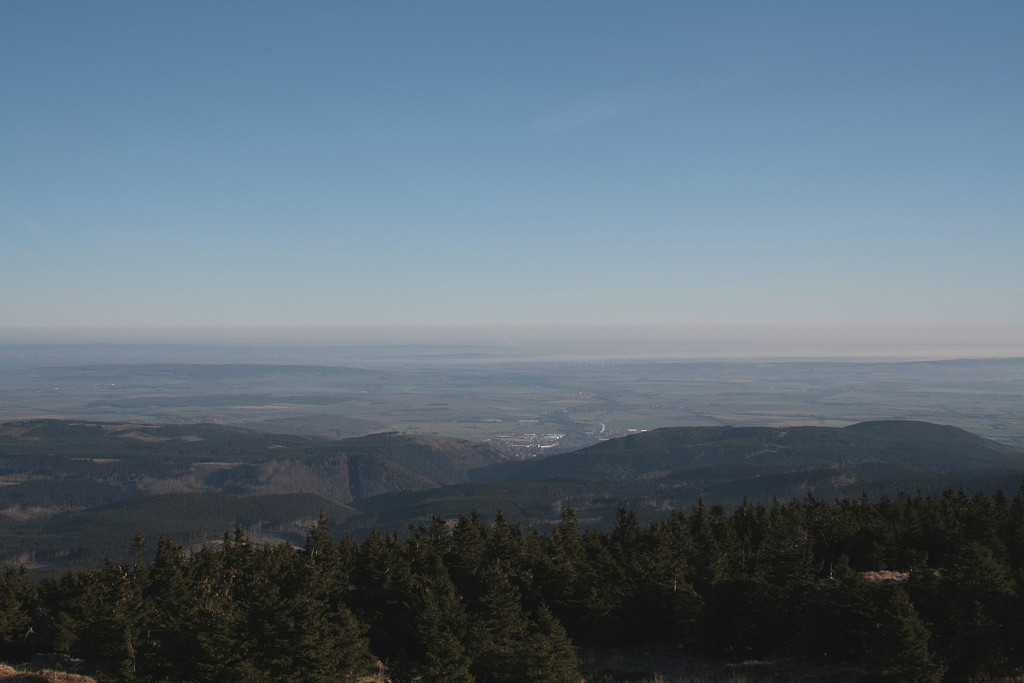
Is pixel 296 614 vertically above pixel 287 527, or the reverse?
pixel 296 614

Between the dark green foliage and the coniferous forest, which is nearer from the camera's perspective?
the dark green foliage

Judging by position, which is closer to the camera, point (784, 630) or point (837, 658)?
point (837, 658)

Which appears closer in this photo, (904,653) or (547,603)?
(904,653)

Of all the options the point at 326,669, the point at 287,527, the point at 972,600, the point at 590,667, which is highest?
the point at 972,600

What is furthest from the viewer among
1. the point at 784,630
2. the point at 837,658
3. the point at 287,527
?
the point at 287,527

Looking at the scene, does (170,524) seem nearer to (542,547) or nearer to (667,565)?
(542,547)

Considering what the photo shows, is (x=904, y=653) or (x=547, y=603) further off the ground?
(x=904, y=653)

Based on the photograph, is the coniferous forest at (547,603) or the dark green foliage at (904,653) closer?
the dark green foliage at (904,653)

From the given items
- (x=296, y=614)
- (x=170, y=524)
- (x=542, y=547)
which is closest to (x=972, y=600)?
(x=542, y=547)
